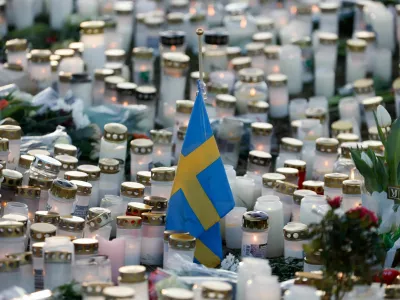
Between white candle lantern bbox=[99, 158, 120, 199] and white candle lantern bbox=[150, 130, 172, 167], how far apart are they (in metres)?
0.59

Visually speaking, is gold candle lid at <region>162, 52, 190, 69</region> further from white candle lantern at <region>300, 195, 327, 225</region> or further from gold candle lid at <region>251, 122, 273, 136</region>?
white candle lantern at <region>300, 195, 327, 225</region>

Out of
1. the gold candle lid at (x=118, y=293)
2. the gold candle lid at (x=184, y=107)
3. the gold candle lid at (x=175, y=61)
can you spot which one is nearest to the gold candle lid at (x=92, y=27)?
the gold candle lid at (x=175, y=61)

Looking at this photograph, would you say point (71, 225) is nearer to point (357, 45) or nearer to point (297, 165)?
point (297, 165)

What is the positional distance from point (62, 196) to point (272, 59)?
3927 millimetres

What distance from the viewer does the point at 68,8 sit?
12672 mm

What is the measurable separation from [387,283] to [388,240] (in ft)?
2.29

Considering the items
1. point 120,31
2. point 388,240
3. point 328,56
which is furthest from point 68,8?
point 388,240

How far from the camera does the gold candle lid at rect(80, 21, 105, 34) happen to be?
11523 millimetres

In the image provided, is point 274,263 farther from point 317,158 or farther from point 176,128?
point 176,128

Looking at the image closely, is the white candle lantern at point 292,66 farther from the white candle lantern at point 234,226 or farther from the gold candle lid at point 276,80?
the white candle lantern at point 234,226

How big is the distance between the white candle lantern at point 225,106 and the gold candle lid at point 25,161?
6.97ft

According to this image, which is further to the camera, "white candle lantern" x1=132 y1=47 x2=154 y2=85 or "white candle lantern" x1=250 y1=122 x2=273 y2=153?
"white candle lantern" x1=132 y1=47 x2=154 y2=85

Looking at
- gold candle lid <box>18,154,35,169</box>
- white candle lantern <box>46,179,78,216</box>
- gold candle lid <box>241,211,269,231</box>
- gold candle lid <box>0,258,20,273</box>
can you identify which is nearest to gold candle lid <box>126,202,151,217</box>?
white candle lantern <box>46,179,78,216</box>

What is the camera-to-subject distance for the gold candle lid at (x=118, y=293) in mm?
6625
